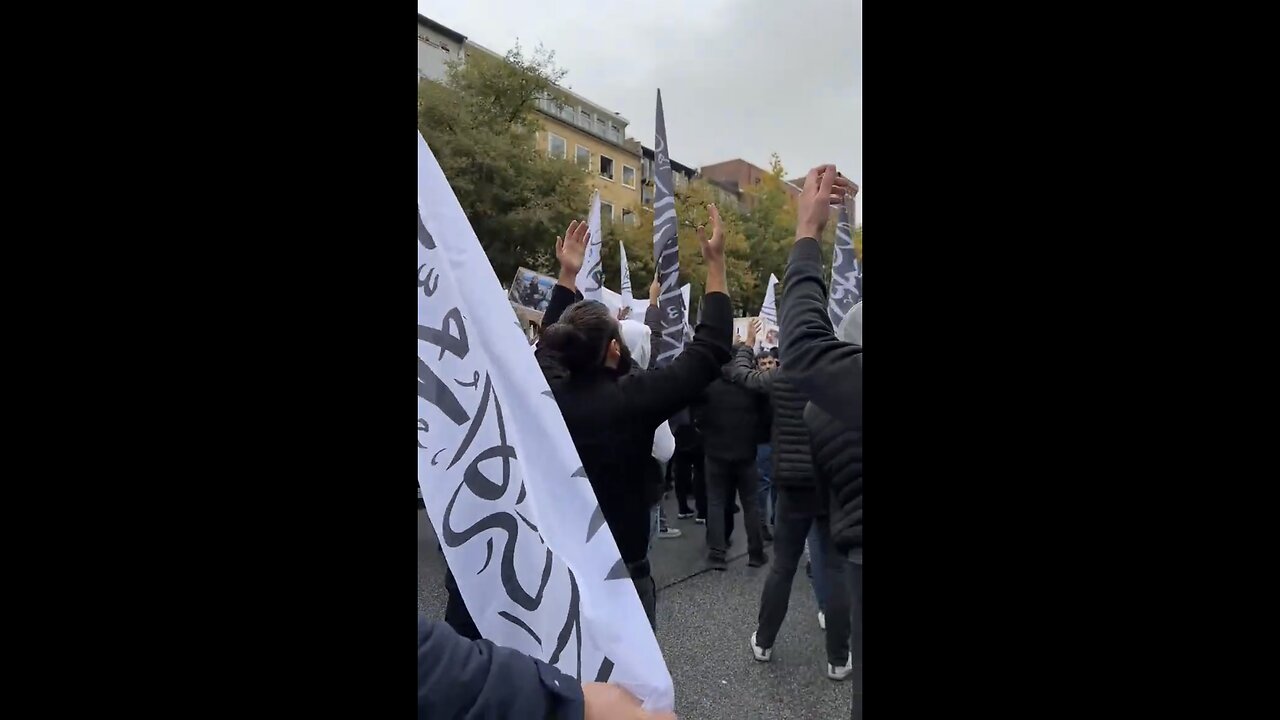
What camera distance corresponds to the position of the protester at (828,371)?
1.73 m

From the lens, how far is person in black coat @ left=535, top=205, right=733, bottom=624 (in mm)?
2207

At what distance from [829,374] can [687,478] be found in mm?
5806

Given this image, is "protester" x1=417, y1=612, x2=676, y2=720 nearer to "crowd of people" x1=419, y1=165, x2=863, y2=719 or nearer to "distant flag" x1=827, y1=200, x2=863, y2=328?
"crowd of people" x1=419, y1=165, x2=863, y2=719

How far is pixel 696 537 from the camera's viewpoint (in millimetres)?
6660

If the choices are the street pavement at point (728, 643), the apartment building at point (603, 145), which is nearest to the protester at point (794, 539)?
the street pavement at point (728, 643)

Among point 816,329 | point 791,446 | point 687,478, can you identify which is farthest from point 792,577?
point 687,478

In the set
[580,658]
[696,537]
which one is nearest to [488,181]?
[696,537]

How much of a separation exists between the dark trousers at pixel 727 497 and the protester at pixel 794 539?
1424 mm

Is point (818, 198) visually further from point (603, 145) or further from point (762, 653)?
point (603, 145)

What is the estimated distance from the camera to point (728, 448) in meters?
5.33

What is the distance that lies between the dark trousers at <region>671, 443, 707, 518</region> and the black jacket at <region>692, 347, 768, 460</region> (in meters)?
1.33
